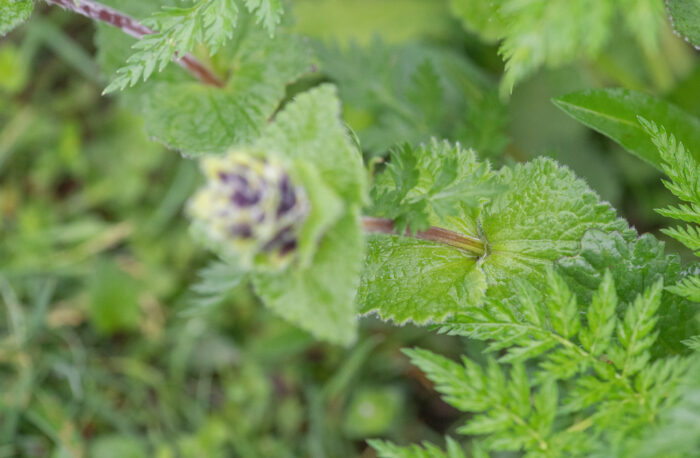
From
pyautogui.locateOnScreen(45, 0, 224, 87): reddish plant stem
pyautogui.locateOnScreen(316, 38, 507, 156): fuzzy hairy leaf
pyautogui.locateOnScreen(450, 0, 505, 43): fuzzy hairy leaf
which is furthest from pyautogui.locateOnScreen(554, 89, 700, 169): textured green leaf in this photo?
pyautogui.locateOnScreen(45, 0, 224, 87): reddish plant stem

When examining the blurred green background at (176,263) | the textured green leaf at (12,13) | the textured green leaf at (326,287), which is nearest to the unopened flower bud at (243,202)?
the textured green leaf at (326,287)

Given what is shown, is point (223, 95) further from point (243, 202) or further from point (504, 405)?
point (504, 405)

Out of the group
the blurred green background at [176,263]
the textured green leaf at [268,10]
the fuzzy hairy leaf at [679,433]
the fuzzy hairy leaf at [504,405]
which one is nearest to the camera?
the fuzzy hairy leaf at [679,433]

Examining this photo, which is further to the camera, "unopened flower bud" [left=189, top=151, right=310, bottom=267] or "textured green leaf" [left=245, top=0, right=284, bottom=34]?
"textured green leaf" [left=245, top=0, right=284, bottom=34]

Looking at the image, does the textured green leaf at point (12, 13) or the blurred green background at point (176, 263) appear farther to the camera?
the blurred green background at point (176, 263)

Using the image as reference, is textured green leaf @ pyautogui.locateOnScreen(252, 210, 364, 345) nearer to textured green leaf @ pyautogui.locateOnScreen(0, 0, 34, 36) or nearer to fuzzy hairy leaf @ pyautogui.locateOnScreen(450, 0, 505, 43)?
textured green leaf @ pyautogui.locateOnScreen(0, 0, 34, 36)

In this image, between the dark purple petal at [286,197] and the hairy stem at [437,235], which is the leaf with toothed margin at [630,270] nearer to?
the hairy stem at [437,235]
